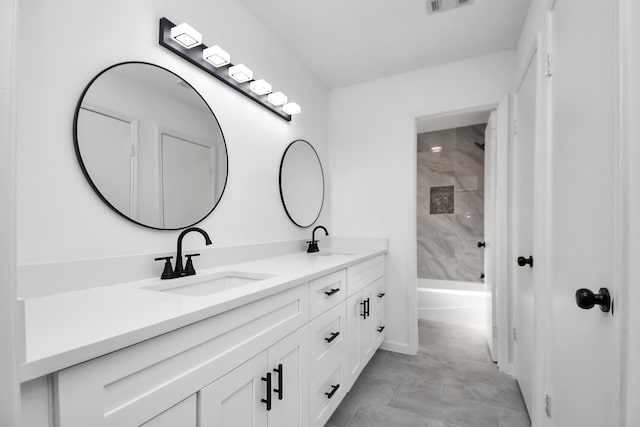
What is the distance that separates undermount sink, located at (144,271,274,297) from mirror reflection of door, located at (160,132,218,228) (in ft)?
0.89

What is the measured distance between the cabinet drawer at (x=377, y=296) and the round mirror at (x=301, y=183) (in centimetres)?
74

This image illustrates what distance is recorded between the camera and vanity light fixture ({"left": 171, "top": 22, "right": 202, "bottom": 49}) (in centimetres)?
135

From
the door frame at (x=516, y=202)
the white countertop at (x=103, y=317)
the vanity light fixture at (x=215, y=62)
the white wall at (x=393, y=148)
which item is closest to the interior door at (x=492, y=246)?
the door frame at (x=516, y=202)

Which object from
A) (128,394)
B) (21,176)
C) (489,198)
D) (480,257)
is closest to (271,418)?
(128,394)

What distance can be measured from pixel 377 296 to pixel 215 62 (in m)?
1.95

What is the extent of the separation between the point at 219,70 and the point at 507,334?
8.72 ft

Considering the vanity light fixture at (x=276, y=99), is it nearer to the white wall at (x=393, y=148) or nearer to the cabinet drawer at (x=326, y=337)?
the white wall at (x=393, y=148)

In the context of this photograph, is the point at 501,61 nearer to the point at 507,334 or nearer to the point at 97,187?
the point at 507,334

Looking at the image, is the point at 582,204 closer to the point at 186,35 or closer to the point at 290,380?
the point at 290,380

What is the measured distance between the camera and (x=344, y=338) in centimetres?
173

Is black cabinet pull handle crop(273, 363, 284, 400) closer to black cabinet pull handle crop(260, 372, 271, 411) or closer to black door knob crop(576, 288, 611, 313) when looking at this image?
black cabinet pull handle crop(260, 372, 271, 411)

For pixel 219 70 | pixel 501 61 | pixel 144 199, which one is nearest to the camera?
pixel 144 199

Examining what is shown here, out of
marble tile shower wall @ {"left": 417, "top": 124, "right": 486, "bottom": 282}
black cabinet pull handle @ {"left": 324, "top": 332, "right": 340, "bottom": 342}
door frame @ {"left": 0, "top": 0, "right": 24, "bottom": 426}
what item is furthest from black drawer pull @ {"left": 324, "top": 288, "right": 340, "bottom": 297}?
marble tile shower wall @ {"left": 417, "top": 124, "right": 486, "bottom": 282}

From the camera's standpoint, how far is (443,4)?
1.81m
